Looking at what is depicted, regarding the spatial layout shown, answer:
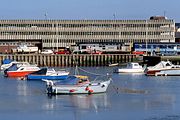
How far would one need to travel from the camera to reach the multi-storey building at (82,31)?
157 metres

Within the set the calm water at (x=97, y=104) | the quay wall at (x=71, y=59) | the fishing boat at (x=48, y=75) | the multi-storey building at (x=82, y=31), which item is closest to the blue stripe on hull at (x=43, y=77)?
the fishing boat at (x=48, y=75)

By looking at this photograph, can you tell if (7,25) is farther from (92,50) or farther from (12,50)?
(92,50)

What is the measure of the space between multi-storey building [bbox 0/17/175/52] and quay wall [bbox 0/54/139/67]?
30921 millimetres

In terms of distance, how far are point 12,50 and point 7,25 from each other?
56.6 ft

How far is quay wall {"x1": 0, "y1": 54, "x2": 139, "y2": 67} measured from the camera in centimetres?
12306

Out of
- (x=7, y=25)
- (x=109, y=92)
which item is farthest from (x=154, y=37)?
(x=109, y=92)

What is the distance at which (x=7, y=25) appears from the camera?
6186 inches

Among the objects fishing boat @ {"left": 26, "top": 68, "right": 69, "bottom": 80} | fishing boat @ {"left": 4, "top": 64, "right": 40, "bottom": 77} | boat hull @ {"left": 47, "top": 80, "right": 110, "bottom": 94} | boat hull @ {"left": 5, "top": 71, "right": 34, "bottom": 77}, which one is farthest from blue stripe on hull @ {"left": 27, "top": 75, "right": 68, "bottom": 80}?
boat hull @ {"left": 47, "top": 80, "right": 110, "bottom": 94}

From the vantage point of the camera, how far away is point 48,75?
77188mm

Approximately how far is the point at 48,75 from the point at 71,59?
4637 centimetres

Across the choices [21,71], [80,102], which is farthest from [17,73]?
[80,102]

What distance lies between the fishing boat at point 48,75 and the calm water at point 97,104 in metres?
5.43

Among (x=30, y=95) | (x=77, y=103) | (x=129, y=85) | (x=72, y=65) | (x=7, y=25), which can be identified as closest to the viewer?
(x=77, y=103)

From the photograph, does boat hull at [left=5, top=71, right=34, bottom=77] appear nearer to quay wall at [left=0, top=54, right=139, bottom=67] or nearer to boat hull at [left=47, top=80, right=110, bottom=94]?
boat hull at [left=47, top=80, right=110, bottom=94]
